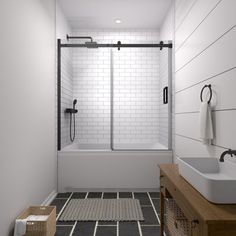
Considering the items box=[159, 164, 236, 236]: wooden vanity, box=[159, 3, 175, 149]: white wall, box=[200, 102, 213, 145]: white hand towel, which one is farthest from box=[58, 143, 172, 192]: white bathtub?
box=[159, 164, 236, 236]: wooden vanity

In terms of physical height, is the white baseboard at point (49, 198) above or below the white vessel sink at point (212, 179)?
below

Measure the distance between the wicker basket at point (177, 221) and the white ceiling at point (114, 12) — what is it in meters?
3.11

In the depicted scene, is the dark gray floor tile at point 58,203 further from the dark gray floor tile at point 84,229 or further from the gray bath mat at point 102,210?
the dark gray floor tile at point 84,229

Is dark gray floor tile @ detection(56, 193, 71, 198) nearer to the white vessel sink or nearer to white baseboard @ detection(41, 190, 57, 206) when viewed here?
white baseboard @ detection(41, 190, 57, 206)

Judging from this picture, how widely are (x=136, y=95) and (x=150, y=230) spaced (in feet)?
9.35

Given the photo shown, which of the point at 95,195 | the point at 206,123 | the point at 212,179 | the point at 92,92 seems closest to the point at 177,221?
the point at 212,179

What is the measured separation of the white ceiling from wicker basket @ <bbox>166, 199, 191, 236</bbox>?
3.11 m

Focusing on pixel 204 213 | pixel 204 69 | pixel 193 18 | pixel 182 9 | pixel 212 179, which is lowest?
pixel 204 213

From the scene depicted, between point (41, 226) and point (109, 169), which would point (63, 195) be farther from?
point (41, 226)

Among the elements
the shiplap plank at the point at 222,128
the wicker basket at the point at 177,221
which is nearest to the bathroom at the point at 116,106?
the shiplap plank at the point at 222,128

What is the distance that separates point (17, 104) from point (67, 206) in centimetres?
147

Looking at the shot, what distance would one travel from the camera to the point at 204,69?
2289 millimetres

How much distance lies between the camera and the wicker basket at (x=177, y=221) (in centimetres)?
156

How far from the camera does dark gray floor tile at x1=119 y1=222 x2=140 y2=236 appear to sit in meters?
2.32
